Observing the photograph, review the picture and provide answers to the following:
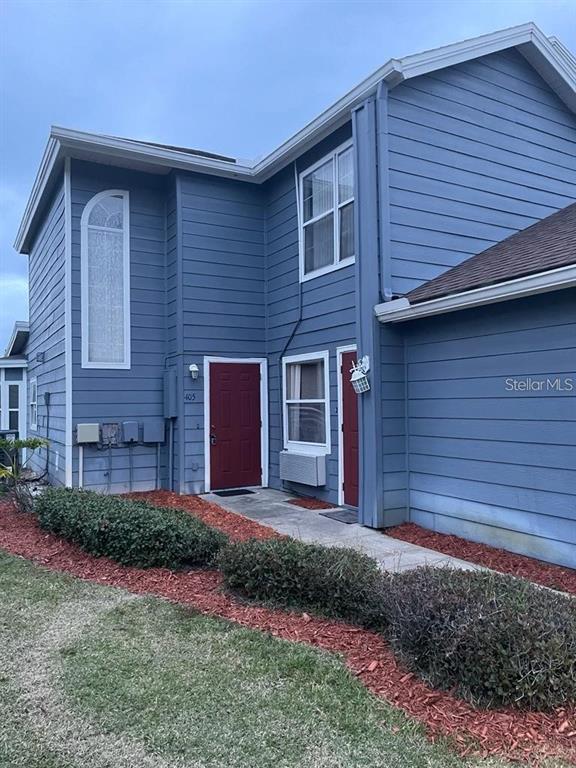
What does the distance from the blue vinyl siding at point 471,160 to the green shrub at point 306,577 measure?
140 inches

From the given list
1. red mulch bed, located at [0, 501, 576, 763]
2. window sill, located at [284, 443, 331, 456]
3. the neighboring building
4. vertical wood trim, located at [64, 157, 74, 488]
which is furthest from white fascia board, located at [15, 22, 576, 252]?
the neighboring building

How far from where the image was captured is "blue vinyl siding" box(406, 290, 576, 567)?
5.00 meters

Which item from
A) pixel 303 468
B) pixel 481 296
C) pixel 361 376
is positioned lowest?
pixel 303 468

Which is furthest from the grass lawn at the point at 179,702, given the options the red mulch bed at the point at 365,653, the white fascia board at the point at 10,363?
the white fascia board at the point at 10,363

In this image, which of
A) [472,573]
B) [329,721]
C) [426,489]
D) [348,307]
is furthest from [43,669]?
[348,307]

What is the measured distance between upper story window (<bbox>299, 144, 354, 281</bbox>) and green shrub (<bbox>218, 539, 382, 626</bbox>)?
13.8 ft

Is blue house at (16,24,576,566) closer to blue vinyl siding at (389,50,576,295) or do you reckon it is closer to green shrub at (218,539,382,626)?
blue vinyl siding at (389,50,576,295)

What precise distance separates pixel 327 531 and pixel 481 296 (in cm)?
291

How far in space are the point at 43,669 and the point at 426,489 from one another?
4371 millimetres

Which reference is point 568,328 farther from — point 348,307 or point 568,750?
point 568,750

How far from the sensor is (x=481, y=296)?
538 centimetres

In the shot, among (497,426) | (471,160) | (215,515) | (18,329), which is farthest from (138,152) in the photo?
(18,329)

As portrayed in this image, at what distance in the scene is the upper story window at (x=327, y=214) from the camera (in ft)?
24.1

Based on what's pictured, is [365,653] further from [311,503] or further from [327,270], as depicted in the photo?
[327,270]
